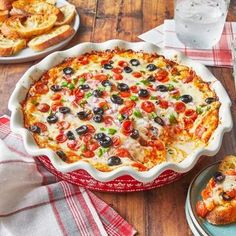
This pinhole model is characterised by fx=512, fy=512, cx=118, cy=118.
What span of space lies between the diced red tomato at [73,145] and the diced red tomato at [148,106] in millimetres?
306

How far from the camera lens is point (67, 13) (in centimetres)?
263

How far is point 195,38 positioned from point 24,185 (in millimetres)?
1165

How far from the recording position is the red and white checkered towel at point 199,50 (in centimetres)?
241

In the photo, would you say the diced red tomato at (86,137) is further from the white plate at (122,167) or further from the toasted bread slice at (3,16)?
the toasted bread slice at (3,16)

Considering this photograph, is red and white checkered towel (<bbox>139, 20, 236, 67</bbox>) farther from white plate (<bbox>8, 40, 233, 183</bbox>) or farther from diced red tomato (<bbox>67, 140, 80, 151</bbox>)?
diced red tomato (<bbox>67, 140, 80, 151</bbox>)

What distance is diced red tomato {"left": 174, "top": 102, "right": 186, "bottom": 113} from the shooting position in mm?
1908

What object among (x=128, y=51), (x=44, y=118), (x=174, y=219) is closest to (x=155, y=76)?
→ (x=128, y=51)

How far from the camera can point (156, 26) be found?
2680mm

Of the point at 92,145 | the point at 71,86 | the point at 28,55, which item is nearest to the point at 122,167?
the point at 92,145

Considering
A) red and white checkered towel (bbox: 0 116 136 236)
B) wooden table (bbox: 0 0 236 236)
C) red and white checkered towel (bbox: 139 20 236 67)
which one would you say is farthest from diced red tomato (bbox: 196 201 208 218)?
red and white checkered towel (bbox: 139 20 236 67)

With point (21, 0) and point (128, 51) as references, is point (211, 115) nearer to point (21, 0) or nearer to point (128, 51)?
point (128, 51)

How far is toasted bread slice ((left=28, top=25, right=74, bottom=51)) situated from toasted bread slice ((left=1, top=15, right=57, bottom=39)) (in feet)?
0.12

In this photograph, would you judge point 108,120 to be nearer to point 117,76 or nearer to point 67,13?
point 117,76

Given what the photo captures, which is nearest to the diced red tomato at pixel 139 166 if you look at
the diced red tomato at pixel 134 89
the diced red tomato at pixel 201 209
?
the diced red tomato at pixel 201 209
